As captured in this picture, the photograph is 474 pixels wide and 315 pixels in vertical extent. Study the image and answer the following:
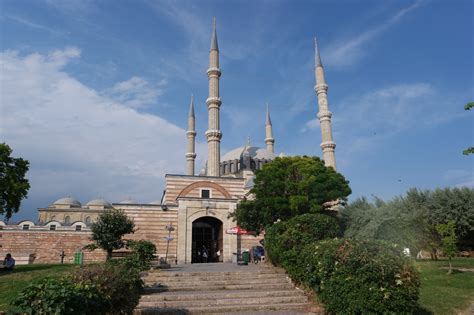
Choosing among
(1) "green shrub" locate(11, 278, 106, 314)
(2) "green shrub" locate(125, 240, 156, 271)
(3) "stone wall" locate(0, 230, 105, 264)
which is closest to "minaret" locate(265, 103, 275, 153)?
(3) "stone wall" locate(0, 230, 105, 264)

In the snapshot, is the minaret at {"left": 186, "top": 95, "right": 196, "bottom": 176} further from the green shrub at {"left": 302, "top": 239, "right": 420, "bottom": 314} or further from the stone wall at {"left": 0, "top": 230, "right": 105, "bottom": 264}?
the green shrub at {"left": 302, "top": 239, "right": 420, "bottom": 314}

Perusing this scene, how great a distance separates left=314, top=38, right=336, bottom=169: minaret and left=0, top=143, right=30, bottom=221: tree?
937 inches

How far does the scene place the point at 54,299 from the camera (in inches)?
167

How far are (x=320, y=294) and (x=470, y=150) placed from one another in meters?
6.63

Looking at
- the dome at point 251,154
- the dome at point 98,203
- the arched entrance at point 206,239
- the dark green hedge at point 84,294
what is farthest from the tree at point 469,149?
the dome at point 98,203

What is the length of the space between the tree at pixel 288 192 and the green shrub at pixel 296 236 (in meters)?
6.36

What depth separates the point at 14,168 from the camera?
61.4 feet

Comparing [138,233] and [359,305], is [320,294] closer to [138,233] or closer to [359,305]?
[359,305]

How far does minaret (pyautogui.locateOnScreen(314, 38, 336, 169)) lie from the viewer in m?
32.2

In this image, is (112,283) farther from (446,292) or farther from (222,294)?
(446,292)

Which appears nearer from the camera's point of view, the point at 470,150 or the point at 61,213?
the point at 470,150

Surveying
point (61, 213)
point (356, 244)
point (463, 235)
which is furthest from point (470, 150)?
point (61, 213)

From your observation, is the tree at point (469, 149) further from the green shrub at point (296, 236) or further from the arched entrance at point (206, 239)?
the arched entrance at point (206, 239)

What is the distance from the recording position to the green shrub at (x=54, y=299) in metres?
4.18
